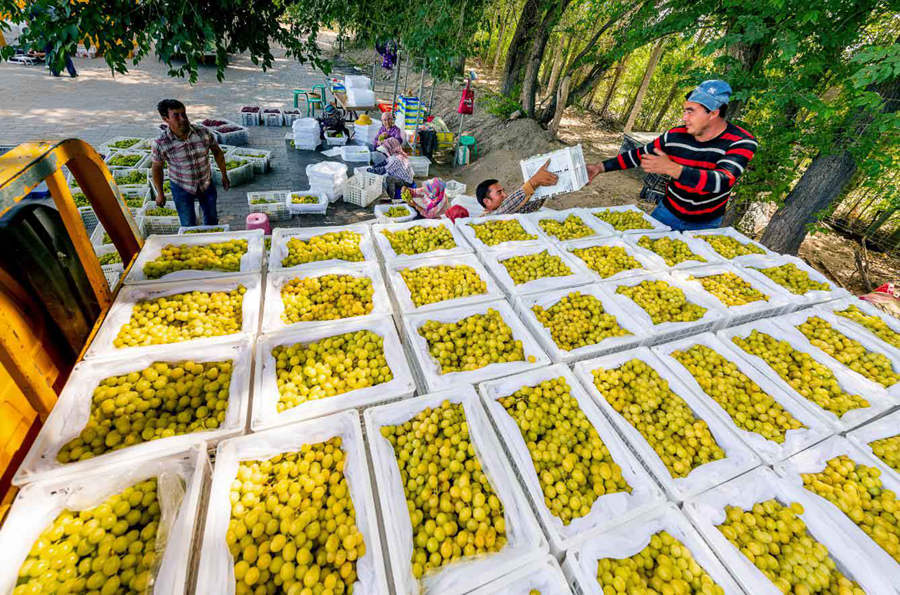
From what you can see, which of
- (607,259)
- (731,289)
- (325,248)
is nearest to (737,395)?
(731,289)

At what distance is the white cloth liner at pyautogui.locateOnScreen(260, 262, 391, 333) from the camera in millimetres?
2850

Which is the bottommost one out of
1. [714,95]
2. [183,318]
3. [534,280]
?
[183,318]

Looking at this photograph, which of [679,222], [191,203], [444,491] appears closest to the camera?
[444,491]

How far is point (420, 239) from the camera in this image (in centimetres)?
393

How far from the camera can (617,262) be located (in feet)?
12.9

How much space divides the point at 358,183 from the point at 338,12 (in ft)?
12.9

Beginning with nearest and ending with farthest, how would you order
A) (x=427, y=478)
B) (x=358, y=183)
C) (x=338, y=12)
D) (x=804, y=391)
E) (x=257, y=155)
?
1. (x=427, y=478)
2. (x=804, y=391)
3. (x=338, y=12)
4. (x=358, y=183)
5. (x=257, y=155)

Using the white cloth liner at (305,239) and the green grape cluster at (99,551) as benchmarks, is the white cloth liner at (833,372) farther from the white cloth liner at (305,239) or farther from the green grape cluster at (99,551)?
the green grape cluster at (99,551)

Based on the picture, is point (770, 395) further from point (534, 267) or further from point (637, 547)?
point (534, 267)

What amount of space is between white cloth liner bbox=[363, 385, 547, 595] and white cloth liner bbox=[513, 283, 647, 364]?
33.8 inches

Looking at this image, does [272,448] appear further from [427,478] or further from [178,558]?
[427,478]

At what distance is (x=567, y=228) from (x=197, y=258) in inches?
153

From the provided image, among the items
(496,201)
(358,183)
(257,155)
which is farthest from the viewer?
Answer: (257,155)

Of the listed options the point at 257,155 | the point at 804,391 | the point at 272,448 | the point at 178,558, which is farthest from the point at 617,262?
the point at 257,155
